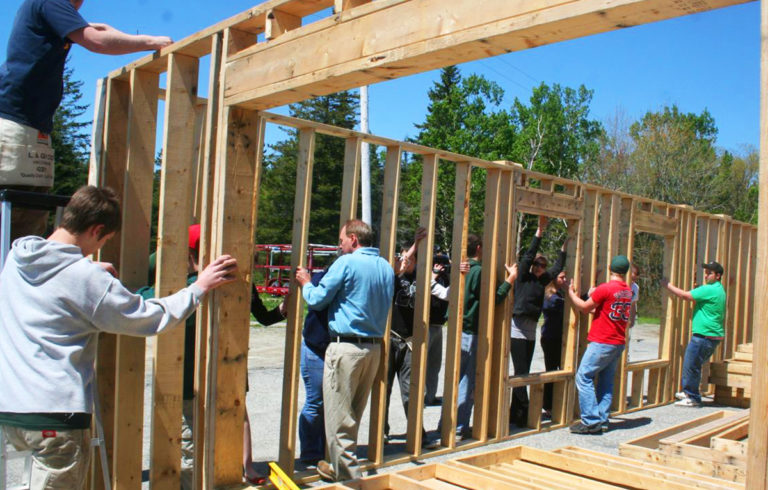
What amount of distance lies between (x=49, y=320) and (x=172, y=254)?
1.18 m

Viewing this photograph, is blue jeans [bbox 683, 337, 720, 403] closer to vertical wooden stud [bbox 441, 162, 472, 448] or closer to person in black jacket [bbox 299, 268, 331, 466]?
vertical wooden stud [bbox 441, 162, 472, 448]

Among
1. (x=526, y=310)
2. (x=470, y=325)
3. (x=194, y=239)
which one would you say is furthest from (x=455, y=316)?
(x=194, y=239)

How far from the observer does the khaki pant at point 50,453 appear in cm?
289

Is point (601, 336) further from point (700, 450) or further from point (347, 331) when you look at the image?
point (347, 331)

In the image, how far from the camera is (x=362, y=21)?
3.28 m

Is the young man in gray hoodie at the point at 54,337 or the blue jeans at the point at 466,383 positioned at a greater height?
the young man in gray hoodie at the point at 54,337

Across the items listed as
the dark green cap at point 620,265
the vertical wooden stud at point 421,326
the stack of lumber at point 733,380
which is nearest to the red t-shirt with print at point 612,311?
the dark green cap at point 620,265

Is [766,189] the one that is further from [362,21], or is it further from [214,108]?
[214,108]

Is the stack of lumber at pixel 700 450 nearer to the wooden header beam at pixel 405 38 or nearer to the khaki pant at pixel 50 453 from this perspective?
the wooden header beam at pixel 405 38

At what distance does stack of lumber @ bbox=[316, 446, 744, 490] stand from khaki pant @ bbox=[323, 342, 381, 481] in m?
0.88

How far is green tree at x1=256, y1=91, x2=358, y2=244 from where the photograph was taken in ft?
134

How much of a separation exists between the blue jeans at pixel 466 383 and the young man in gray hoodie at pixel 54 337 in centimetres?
467

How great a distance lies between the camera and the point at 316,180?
42.6 m

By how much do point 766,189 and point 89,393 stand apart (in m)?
2.77
